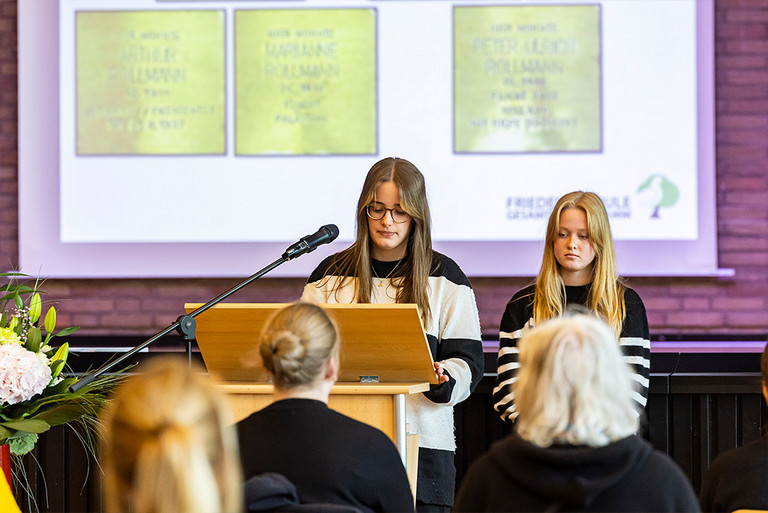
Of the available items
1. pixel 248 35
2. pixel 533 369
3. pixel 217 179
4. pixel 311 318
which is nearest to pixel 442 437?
pixel 311 318

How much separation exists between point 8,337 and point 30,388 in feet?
0.57

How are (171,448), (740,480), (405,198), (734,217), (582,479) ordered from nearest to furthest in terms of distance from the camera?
1. (171,448)
2. (582,479)
3. (740,480)
4. (405,198)
5. (734,217)

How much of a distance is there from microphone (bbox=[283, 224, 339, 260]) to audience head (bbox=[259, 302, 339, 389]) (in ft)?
2.04

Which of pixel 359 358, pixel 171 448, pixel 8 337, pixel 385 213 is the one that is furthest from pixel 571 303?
pixel 171 448

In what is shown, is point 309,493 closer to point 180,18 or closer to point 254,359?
point 254,359

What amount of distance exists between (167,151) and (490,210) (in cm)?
151

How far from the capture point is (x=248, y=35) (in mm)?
4340

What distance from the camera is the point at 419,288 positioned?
2863 millimetres

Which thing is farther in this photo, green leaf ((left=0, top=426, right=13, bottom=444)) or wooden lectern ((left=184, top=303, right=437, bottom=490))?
green leaf ((left=0, top=426, right=13, bottom=444))

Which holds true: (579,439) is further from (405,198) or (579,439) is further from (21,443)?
(21,443)

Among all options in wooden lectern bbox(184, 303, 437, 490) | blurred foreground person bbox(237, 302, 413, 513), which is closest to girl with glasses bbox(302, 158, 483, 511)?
wooden lectern bbox(184, 303, 437, 490)

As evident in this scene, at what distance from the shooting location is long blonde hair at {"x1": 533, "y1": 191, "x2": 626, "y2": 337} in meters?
2.89

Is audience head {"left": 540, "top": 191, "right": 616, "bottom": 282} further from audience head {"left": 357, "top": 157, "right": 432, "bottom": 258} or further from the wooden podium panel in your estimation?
the wooden podium panel

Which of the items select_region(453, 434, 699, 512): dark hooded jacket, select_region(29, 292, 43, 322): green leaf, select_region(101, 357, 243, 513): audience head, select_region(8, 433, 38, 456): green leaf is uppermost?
select_region(29, 292, 43, 322): green leaf
